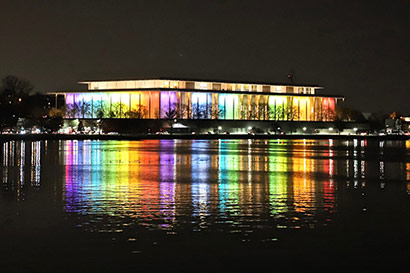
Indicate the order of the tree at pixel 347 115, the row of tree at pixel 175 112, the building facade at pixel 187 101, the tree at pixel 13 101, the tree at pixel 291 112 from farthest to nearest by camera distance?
the tree at pixel 347 115 < the tree at pixel 291 112 < the building facade at pixel 187 101 < the row of tree at pixel 175 112 < the tree at pixel 13 101

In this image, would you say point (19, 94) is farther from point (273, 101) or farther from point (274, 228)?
point (274, 228)

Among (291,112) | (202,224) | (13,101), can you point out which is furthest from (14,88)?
(202,224)

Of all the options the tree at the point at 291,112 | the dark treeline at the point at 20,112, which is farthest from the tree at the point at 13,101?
the tree at the point at 291,112

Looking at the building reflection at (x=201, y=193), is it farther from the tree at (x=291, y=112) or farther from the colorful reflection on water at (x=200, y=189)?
the tree at (x=291, y=112)

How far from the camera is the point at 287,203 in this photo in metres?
19.6

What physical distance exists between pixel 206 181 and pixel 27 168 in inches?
418

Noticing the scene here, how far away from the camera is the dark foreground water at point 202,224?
12.3m

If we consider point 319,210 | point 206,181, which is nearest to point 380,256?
point 319,210

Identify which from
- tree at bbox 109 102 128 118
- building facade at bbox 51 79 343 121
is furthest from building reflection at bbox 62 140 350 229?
tree at bbox 109 102 128 118

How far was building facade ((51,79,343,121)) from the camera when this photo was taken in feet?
434

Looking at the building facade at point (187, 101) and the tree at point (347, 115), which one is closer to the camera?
the building facade at point (187, 101)

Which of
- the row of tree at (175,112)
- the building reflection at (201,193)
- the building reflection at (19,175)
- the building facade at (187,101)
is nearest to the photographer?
the building reflection at (201,193)

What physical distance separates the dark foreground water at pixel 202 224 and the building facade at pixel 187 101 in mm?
102718

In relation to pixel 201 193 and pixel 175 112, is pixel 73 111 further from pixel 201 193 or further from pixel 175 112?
pixel 201 193
